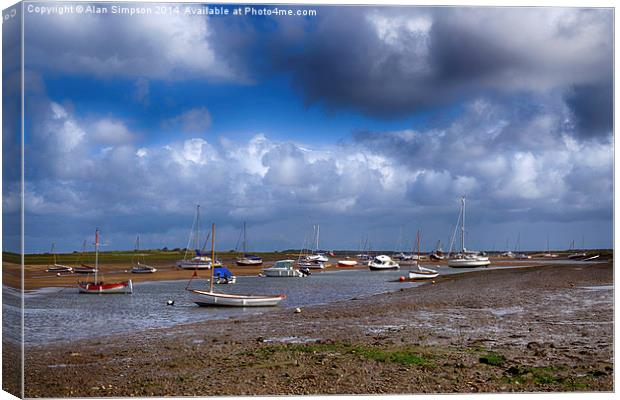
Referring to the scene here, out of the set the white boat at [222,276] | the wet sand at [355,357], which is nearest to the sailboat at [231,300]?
the white boat at [222,276]

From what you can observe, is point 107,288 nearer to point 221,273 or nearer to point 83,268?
point 221,273

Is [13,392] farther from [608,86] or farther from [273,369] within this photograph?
[608,86]

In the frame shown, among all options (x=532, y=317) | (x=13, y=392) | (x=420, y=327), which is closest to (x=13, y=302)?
(x=13, y=392)

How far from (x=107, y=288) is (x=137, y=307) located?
4.54 meters

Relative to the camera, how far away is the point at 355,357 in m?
9.22

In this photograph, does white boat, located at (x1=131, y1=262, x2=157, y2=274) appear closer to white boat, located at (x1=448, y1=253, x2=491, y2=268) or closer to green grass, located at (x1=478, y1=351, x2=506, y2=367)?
white boat, located at (x1=448, y1=253, x2=491, y2=268)

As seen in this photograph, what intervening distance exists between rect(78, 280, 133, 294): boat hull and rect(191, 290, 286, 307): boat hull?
3639mm

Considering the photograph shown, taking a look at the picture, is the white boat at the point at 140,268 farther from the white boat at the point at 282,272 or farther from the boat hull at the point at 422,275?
the boat hull at the point at 422,275

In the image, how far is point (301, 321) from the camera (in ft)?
46.1

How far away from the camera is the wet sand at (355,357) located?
26.3ft

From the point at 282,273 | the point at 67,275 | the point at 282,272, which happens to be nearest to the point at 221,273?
the point at 282,272

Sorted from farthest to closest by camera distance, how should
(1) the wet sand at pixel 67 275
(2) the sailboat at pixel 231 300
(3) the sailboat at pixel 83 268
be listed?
(2) the sailboat at pixel 231 300, (3) the sailboat at pixel 83 268, (1) the wet sand at pixel 67 275

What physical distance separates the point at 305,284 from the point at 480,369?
20602 mm

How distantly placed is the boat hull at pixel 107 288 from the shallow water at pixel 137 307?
13.9 inches
